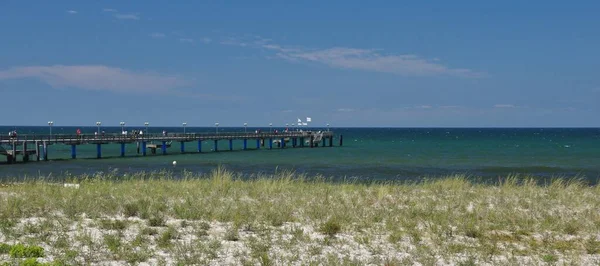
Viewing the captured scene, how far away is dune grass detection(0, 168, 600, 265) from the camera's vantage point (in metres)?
11.2

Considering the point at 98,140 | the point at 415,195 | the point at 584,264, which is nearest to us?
the point at 584,264

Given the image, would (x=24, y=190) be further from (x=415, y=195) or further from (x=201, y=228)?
(x=415, y=195)

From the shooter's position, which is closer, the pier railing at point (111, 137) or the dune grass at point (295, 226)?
the dune grass at point (295, 226)

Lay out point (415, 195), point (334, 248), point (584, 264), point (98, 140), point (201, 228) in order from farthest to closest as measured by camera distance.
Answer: point (98, 140) → point (415, 195) → point (201, 228) → point (334, 248) → point (584, 264)

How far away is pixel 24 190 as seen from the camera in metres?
19.0

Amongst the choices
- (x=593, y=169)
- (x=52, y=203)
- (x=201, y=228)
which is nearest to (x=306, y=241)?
(x=201, y=228)

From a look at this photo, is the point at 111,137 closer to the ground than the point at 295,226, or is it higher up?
higher up

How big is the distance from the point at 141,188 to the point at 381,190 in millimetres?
7603

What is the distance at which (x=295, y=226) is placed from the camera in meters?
13.4

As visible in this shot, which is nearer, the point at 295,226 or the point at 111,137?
the point at 295,226

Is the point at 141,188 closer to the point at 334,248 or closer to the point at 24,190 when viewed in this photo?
the point at 24,190

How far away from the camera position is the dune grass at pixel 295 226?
1122 centimetres

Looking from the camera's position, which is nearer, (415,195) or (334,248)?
(334,248)

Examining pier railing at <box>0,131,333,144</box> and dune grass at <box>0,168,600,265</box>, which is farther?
pier railing at <box>0,131,333,144</box>
